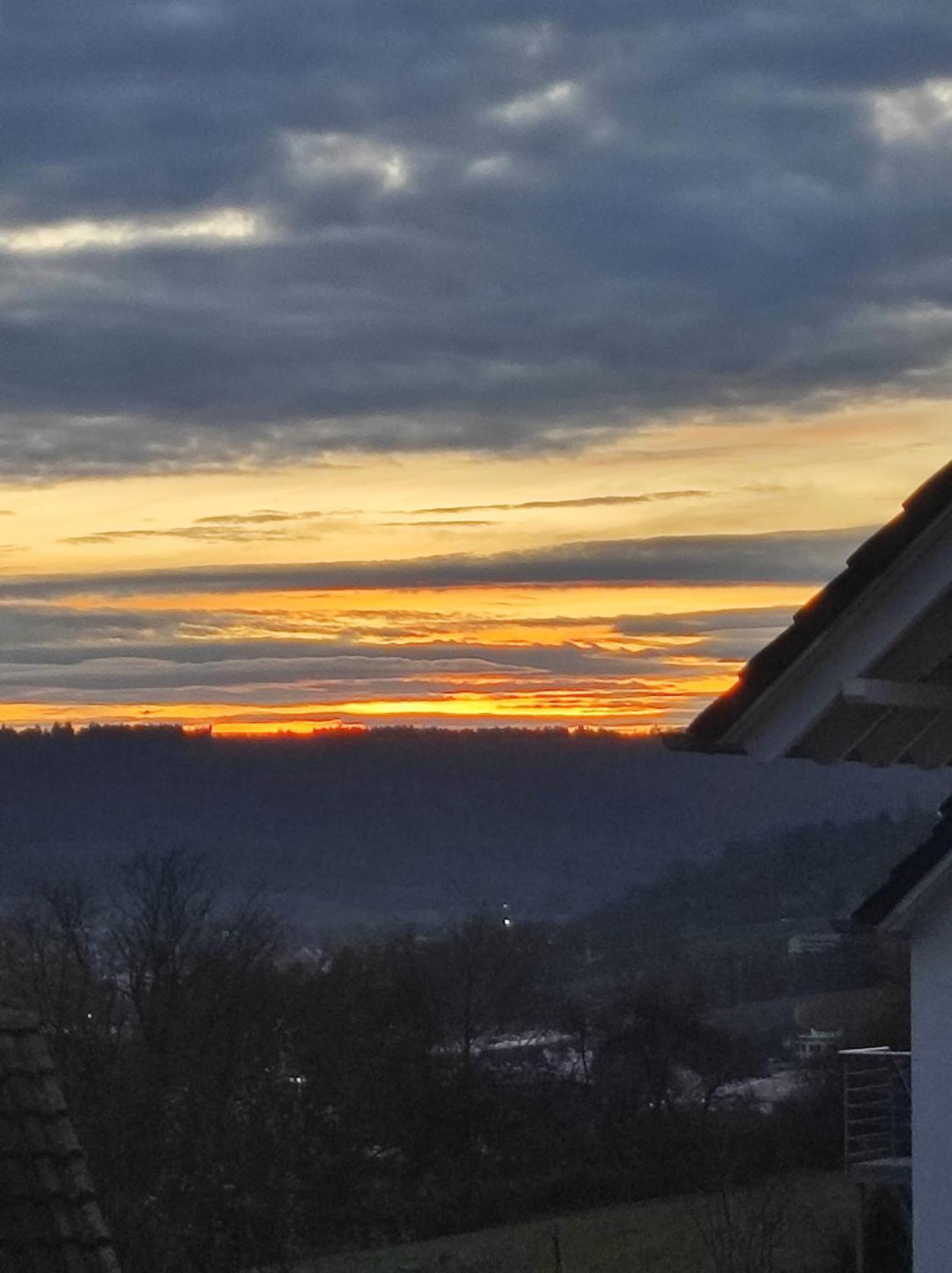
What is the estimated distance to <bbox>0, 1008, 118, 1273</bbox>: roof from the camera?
4367mm

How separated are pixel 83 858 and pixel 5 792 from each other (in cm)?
1391

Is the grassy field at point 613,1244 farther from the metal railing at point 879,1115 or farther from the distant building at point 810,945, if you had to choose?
the distant building at point 810,945

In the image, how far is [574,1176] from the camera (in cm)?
3055

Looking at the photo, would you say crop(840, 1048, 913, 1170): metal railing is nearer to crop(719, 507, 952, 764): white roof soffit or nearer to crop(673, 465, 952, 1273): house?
crop(673, 465, 952, 1273): house

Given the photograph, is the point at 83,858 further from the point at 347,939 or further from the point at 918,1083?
the point at 918,1083

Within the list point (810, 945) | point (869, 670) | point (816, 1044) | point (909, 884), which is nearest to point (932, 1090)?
point (909, 884)

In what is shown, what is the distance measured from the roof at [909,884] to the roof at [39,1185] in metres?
2.21

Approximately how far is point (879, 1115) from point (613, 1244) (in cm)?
810

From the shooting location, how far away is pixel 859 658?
3178 millimetres

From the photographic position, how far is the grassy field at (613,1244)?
22984mm

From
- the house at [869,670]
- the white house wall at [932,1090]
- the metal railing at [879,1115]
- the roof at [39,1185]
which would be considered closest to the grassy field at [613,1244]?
the metal railing at [879,1115]

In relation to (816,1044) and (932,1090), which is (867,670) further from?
(816,1044)

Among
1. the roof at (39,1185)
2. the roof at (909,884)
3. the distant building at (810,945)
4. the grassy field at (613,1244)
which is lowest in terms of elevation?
the grassy field at (613,1244)

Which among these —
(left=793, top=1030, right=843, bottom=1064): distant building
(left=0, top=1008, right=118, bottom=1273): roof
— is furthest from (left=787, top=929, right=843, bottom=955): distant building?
(left=0, top=1008, right=118, bottom=1273): roof
